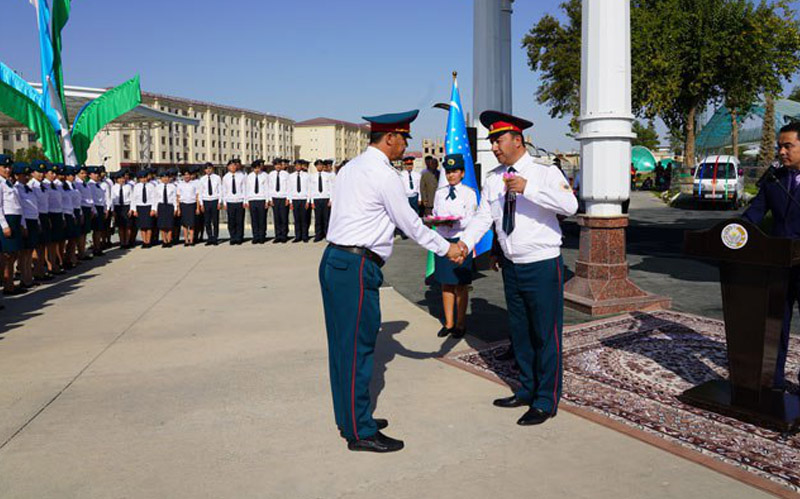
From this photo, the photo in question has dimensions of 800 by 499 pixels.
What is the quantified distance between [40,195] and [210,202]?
4959mm

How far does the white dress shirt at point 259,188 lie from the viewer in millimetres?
14859

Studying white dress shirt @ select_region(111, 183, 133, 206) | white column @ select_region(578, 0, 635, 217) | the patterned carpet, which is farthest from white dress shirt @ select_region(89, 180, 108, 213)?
the patterned carpet

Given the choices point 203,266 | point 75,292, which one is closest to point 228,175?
point 203,266

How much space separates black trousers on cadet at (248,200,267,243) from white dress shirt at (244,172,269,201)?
0.31ft

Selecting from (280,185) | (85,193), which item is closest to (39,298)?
(85,193)

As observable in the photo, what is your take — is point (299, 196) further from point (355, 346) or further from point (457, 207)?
point (355, 346)

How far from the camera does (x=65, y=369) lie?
208 inches

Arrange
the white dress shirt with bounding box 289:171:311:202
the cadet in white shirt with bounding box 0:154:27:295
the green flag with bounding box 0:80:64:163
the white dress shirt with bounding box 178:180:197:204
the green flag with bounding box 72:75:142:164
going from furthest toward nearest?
the green flag with bounding box 72:75:142:164, the white dress shirt with bounding box 289:171:311:202, the white dress shirt with bounding box 178:180:197:204, the green flag with bounding box 0:80:64:163, the cadet in white shirt with bounding box 0:154:27:295

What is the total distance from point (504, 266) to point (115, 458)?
2.68 metres

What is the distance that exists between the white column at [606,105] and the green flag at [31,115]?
40.1ft

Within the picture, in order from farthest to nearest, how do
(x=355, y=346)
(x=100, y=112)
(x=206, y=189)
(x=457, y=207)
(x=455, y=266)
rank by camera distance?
(x=100, y=112) → (x=206, y=189) → (x=457, y=207) → (x=455, y=266) → (x=355, y=346)

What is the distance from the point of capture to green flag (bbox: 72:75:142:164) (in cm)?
1650

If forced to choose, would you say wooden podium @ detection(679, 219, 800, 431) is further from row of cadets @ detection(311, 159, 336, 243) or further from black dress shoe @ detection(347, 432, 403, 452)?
row of cadets @ detection(311, 159, 336, 243)

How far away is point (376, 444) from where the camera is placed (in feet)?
11.8
